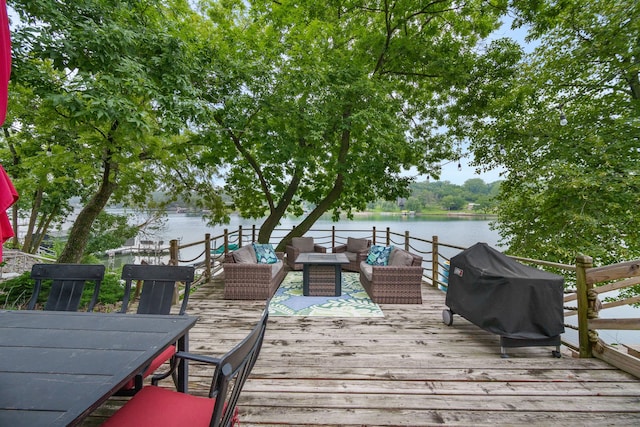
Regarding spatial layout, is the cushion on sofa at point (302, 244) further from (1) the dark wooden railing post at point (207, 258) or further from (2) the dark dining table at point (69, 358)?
(2) the dark dining table at point (69, 358)

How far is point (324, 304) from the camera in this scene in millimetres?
4598

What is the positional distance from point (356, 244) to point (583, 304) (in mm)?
4649

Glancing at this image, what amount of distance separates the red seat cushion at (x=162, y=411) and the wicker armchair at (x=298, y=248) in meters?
5.52

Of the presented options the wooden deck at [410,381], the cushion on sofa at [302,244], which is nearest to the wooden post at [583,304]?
the wooden deck at [410,381]

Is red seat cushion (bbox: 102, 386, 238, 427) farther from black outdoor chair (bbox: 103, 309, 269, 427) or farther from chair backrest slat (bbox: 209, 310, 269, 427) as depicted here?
chair backrest slat (bbox: 209, 310, 269, 427)

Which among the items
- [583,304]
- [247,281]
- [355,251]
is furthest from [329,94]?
[583,304]

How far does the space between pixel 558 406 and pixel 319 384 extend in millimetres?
1682

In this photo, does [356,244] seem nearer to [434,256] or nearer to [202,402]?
[434,256]

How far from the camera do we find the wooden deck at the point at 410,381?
195 centimetres

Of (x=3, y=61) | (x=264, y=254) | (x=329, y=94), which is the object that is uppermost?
(x=329, y=94)

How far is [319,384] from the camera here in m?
2.31

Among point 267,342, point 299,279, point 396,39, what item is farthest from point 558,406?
point 396,39

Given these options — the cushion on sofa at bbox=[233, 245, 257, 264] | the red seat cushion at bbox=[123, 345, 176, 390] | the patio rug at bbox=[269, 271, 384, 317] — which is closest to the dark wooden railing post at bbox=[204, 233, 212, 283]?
the cushion on sofa at bbox=[233, 245, 257, 264]

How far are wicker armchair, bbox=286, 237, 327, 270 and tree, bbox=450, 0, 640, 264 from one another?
500 cm
